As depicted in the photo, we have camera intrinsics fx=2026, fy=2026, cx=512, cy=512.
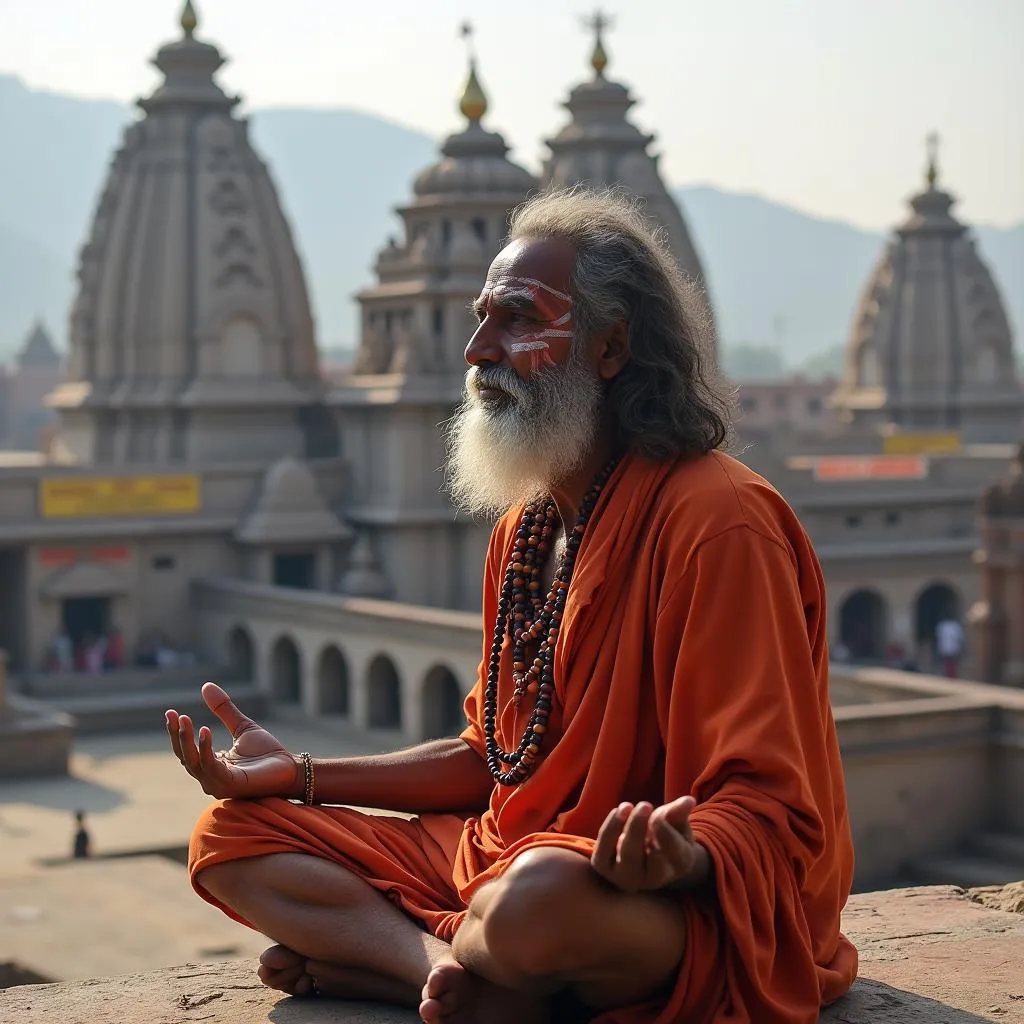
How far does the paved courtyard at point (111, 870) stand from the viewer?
509 inches

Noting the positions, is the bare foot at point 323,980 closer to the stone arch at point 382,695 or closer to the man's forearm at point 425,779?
the man's forearm at point 425,779

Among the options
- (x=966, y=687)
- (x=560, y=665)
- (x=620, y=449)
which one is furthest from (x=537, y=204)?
(x=966, y=687)

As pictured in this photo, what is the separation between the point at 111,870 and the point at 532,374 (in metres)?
11.4

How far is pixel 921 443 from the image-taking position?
128 feet

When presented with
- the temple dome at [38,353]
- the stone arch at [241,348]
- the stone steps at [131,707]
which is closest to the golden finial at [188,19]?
the stone arch at [241,348]

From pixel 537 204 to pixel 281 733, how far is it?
817 inches

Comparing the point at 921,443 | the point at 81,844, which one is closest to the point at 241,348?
the point at 921,443

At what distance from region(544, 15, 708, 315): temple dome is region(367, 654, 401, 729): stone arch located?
36.3ft

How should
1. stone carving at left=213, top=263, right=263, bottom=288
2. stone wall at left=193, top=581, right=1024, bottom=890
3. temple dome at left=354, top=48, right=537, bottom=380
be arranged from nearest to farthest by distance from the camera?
1. stone wall at left=193, top=581, right=1024, bottom=890
2. temple dome at left=354, top=48, right=537, bottom=380
3. stone carving at left=213, top=263, right=263, bottom=288

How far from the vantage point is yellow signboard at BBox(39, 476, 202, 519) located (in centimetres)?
2752

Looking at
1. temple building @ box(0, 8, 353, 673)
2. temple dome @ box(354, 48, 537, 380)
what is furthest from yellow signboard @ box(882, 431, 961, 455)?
temple building @ box(0, 8, 353, 673)

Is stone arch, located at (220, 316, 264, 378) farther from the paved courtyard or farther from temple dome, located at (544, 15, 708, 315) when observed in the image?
the paved courtyard

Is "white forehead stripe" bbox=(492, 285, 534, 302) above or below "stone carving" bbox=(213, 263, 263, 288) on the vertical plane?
below

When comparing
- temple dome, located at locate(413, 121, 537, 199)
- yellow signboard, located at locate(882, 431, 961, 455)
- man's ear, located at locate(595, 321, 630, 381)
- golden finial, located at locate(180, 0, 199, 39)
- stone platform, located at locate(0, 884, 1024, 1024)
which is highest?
golden finial, located at locate(180, 0, 199, 39)
